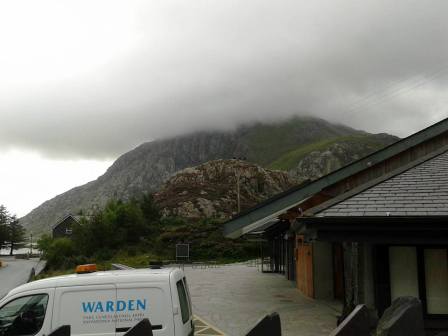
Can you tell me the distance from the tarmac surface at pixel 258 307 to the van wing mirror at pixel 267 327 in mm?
8060

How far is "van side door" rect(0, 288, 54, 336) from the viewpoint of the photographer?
7.43 metres

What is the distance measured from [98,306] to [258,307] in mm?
10459

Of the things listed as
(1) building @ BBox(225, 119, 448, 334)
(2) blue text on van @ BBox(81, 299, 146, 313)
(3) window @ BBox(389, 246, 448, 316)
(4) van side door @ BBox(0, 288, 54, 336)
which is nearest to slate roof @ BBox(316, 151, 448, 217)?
(1) building @ BBox(225, 119, 448, 334)

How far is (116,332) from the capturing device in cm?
727

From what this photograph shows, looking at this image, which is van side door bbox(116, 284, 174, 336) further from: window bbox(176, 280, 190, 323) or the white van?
window bbox(176, 280, 190, 323)

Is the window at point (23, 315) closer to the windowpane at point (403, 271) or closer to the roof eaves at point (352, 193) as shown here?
the roof eaves at point (352, 193)

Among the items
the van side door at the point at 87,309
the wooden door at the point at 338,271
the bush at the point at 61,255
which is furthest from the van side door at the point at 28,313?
the bush at the point at 61,255

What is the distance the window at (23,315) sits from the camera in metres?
7.45

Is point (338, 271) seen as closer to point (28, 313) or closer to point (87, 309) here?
point (87, 309)

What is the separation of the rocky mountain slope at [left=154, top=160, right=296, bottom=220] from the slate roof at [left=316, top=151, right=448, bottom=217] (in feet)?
171

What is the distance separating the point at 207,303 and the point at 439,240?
1133 cm

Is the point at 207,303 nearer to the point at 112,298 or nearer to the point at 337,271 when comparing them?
the point at 337,271

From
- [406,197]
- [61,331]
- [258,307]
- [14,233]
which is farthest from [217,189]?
[61,331]

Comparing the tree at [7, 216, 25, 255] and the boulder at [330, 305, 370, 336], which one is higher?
the boulder at [330, 305, 370, 336]
